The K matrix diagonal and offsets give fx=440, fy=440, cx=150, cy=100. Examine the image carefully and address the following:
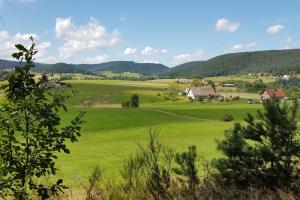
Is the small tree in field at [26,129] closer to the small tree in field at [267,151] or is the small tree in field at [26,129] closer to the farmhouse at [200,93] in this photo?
the small tree in field at [267,151]

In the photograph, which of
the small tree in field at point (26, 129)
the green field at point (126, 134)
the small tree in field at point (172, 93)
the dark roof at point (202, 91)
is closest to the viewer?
the small tree in field at point (26, 129)

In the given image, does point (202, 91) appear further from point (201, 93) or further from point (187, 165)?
point (187, 165)

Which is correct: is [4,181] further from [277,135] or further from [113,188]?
[277,135]

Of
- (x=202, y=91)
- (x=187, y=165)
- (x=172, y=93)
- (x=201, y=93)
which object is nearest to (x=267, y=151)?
(x=187, y=165)

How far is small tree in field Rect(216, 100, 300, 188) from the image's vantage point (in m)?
8.95

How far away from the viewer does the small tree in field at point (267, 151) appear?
8.95m

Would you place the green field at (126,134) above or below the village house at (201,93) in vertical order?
above

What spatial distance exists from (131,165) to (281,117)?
11.7ft

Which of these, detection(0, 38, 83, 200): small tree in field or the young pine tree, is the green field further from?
detection(0, 38, 83, 200): small tree in field

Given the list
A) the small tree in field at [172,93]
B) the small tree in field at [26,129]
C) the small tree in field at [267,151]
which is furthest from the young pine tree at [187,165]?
the small tree in field at [172,93]

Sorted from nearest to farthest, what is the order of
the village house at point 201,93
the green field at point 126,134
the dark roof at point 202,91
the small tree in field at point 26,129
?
the small tree in field at point 26,129
the green field at point 126,134
the village house at point 201,93
the dark roof at point 202,91

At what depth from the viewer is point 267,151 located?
29.6 feet

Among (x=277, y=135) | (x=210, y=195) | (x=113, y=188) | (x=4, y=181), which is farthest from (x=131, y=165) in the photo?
(x=277, y=135)

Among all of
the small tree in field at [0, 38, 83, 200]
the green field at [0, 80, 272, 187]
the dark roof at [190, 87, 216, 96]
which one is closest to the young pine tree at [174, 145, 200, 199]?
the small tree in field at [0, 38, 83, 200]
